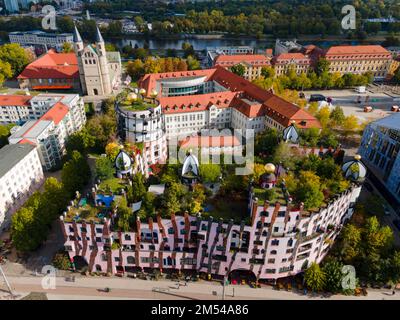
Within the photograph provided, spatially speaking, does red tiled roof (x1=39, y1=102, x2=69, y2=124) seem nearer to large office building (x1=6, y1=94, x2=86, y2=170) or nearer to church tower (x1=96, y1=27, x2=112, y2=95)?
large office building (x1=6, y1=94, x2=86, y2=170)

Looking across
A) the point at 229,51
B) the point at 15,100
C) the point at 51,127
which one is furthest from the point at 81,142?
the point at 229,51

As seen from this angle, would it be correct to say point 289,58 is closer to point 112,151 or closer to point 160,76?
point 160,76

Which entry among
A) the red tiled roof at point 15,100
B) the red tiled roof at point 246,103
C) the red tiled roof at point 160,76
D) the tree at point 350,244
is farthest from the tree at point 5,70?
the tree at point 350,244

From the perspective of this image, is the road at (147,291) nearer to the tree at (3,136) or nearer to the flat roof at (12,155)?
the flat roof at (12,155)

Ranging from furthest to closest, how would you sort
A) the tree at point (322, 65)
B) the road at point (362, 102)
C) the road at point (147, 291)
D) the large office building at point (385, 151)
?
1. the tree at point (322, 65)
2. the road at point (362, 102)
3. the large office building at point (385, 151)
4. the road at point (147, 291)
